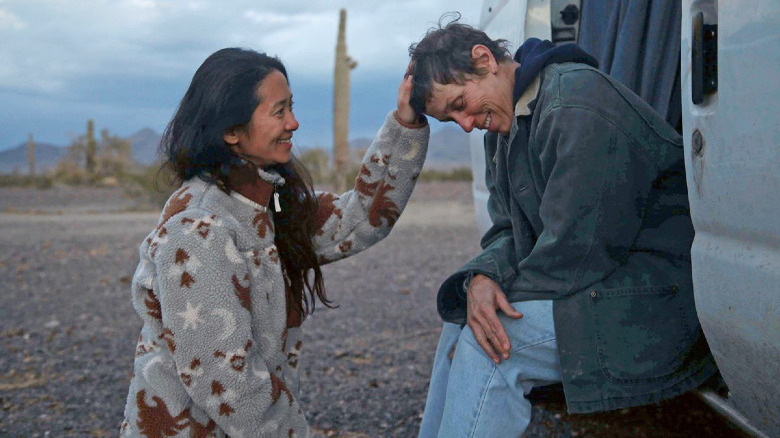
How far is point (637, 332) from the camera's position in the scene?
6.57ft

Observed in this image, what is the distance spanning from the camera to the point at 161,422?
7.00ft

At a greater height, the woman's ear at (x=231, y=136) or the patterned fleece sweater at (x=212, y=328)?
the woman's ear at (x=231, y=136)

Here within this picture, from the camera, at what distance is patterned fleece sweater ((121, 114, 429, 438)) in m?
2.05

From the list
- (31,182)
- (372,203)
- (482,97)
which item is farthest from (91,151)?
(482,97)

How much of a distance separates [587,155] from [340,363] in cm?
270

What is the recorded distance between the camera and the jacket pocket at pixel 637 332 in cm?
199

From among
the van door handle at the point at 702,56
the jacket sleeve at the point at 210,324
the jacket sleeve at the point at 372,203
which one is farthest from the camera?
the jacket sleeve at the point at 372,203

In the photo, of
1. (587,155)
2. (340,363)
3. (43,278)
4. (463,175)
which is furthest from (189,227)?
(463,175)

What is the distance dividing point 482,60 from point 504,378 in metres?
0.86

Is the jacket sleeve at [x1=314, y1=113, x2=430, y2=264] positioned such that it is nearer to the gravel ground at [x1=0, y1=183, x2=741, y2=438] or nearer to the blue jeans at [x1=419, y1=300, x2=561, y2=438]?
the blue jeans at [x1=419, y1=300, x2=561, y2=438]

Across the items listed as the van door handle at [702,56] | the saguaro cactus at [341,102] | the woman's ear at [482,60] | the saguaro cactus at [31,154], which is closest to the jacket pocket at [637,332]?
the van door handle at [702,56]

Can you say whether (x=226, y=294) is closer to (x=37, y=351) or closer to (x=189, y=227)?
(x=189, y=227)

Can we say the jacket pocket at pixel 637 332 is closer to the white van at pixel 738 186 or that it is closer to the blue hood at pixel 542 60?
the white van at pixel 738 186

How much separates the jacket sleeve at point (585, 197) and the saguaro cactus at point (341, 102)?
50.2 ft
